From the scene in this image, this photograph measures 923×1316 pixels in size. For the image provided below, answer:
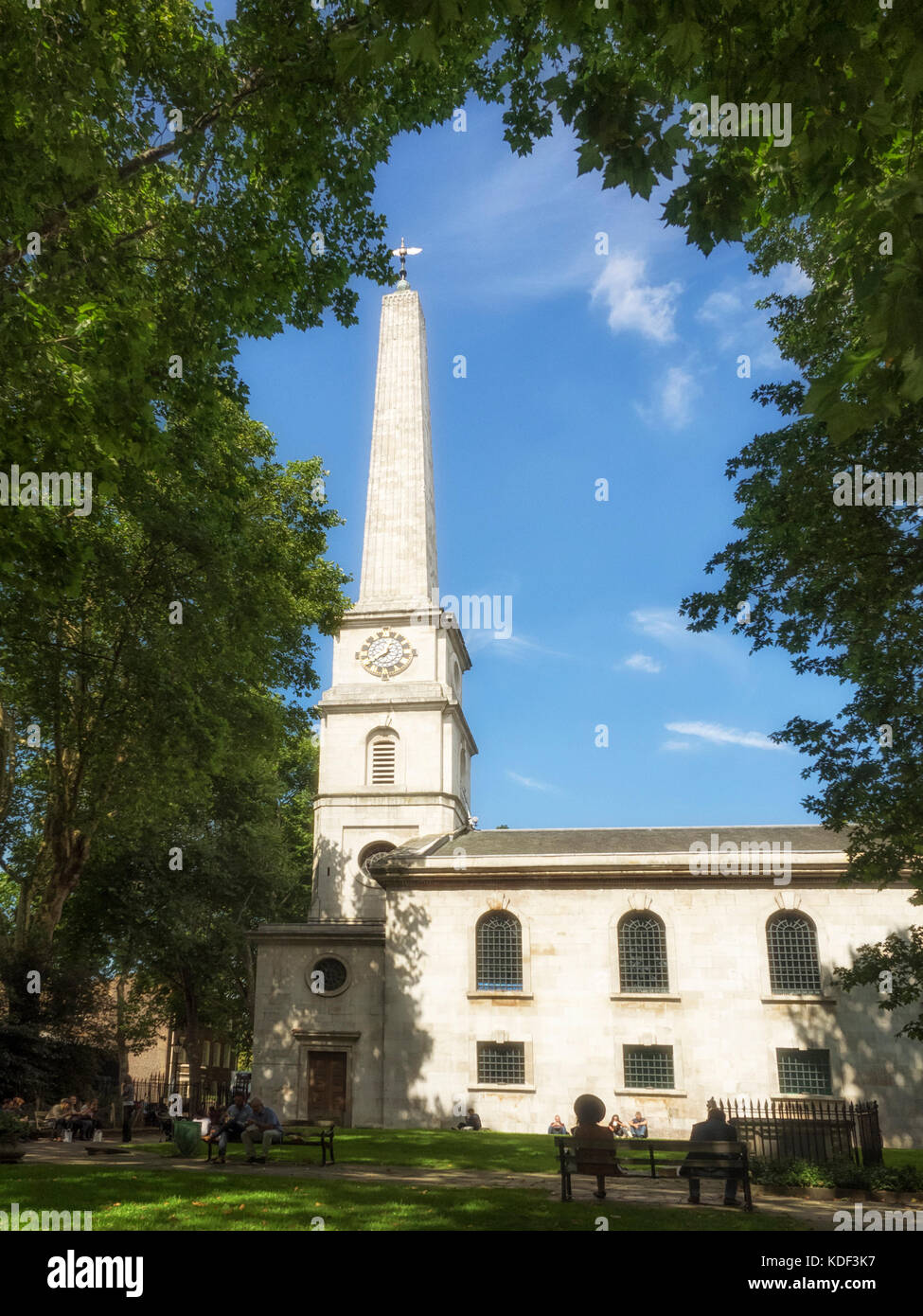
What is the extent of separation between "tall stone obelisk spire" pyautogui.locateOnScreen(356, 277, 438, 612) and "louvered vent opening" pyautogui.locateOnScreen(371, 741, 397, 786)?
6487 millimetres

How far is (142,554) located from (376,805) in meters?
19.5

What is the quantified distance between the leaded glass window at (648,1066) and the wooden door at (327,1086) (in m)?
9.78

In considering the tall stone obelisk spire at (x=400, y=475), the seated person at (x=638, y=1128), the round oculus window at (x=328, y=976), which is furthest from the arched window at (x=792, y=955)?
the tall stone obelisk spire at (x=400, y=475)

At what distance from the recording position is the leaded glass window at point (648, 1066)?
2966 centimetres

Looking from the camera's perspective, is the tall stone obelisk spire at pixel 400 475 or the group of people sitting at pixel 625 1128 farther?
the tall stone obelisk spire at pixel 400 475

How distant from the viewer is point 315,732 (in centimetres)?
5362


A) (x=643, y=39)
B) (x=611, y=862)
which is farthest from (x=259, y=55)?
(x=611, y=862)

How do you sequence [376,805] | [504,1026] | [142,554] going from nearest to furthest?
[142,554]
[504,1026]
[376,805]

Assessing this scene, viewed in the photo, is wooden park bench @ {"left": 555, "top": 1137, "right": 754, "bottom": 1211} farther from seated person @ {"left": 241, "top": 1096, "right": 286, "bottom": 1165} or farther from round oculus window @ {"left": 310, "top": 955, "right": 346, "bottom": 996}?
round oculus window @ {"left": 310, "top": 955, "right": 346, "bottom": 996}

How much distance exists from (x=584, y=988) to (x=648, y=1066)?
303 cm

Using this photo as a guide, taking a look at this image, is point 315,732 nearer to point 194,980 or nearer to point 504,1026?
point 194,980

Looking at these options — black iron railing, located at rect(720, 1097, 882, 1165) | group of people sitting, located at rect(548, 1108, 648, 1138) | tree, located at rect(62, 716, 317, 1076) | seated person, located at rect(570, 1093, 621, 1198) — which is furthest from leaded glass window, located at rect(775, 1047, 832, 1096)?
seated person, located at rect(570, 1093, 621, 1198)

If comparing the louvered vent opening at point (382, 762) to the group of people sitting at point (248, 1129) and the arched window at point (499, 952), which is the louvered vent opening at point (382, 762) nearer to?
the arched window at point (499, 952)

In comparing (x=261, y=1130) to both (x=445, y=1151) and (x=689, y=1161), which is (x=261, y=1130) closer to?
(x=445, y=1151)
